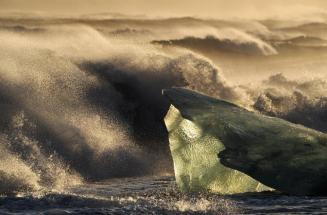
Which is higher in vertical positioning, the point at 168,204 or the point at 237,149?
the point at 237,149

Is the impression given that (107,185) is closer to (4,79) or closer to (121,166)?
(121,166)

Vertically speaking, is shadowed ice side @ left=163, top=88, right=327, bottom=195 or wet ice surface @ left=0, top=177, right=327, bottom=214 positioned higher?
shadowed ice side @ left=163, top=88, right=327, bottom=195

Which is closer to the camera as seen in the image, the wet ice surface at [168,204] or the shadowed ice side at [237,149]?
the wet ice surface at [168,204]

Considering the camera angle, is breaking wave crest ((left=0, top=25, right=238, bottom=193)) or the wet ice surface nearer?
the wet ice surface

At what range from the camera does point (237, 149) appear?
2144 cm

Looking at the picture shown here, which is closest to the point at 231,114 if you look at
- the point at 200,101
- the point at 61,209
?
the point at 200,101

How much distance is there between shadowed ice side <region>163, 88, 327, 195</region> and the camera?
21156 millimetres

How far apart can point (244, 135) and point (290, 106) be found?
28.3 metres

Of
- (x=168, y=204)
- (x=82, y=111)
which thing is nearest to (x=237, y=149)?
(x=168, y=204)

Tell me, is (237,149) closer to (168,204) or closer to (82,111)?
(168,204)

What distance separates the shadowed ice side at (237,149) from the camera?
21.2 metres

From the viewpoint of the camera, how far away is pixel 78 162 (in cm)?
3322

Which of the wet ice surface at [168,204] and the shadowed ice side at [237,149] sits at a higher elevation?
the shadowed ice side at [237,149]

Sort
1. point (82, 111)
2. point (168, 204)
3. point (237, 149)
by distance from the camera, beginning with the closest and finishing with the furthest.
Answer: point (168, 204)
point (237, 149)
point (82, 111)
